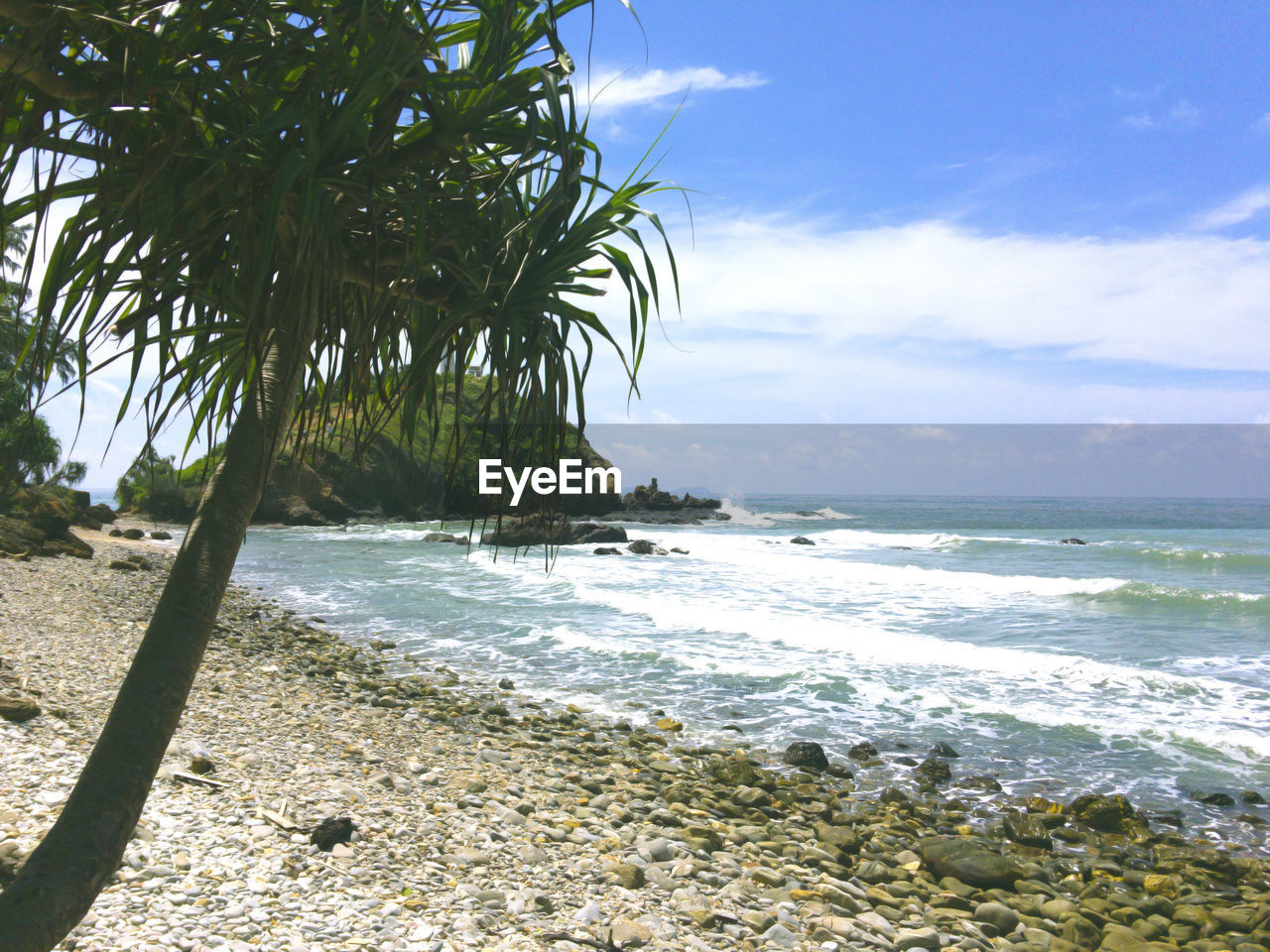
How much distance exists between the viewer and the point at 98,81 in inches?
74.4

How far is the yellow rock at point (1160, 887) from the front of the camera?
5160 millimetres

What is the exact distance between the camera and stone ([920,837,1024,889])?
5102mm

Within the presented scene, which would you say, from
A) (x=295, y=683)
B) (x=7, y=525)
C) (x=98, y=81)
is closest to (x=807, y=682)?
(x=295, y=683)

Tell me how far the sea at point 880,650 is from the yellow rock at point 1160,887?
44.4 inches

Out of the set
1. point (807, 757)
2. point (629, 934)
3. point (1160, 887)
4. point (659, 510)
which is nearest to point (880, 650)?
point (807, 757)

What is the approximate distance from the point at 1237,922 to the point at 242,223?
21.1 feet

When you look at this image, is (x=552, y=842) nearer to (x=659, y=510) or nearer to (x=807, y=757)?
(x=807, y=757)

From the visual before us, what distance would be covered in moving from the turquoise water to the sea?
0.05m

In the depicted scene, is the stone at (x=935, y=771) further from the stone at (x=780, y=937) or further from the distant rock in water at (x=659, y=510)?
the distant rock in water at (x=659, y=510)

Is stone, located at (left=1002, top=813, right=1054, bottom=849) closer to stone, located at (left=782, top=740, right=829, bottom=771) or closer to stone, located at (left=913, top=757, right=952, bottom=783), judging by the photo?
stone, located at (left=913, top=757, right=952, bottom=783)

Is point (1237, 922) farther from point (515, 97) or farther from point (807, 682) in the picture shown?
point (515, 97)

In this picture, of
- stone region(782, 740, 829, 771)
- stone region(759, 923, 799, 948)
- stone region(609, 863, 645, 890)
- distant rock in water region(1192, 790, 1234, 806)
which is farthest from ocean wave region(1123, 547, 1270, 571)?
stone region(609, 863, 645, 890)

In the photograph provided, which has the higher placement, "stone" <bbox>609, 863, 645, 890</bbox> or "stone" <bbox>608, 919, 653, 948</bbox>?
"stone" <bbox>608, 919, 653, 948</bbox>

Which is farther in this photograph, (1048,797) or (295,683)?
(295,683)
